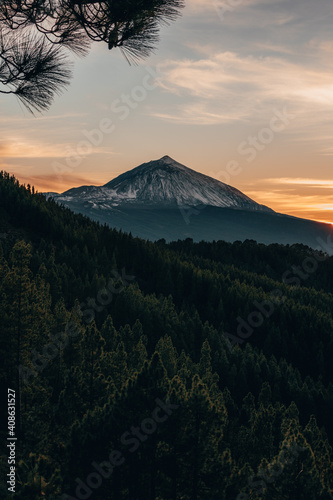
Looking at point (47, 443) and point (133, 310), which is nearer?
point (47, 443)

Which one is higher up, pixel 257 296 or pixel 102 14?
pixel 102 14

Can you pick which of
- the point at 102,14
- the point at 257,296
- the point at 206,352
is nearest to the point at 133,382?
the point at 102,14

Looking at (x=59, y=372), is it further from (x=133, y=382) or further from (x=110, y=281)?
(x=110, y=281)

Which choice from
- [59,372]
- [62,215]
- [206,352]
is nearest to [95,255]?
[62,215]

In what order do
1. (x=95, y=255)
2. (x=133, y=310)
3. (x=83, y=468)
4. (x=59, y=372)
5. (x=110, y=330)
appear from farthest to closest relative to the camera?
1. (x=95, y=255)
2. (x=133, y=310)
3. (x=110, y=330)
4. (x=59, y=372)
5. (x=83, y=468)

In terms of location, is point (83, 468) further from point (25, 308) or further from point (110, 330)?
point (110, 330)

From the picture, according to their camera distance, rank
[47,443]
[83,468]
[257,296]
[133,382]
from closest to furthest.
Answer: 1. [83,468]
2. [133,382]
3. [47,443]
4. [257,296]

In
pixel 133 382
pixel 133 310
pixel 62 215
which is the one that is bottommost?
pixel 133 310

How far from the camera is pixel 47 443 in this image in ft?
83.9

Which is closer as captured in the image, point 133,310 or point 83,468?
point 83,468

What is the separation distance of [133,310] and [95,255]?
5136cm

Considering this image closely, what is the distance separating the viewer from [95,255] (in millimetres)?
141125

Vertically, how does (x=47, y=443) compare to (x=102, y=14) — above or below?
below

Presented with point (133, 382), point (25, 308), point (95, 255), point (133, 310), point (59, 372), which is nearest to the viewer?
point (133, 382)
